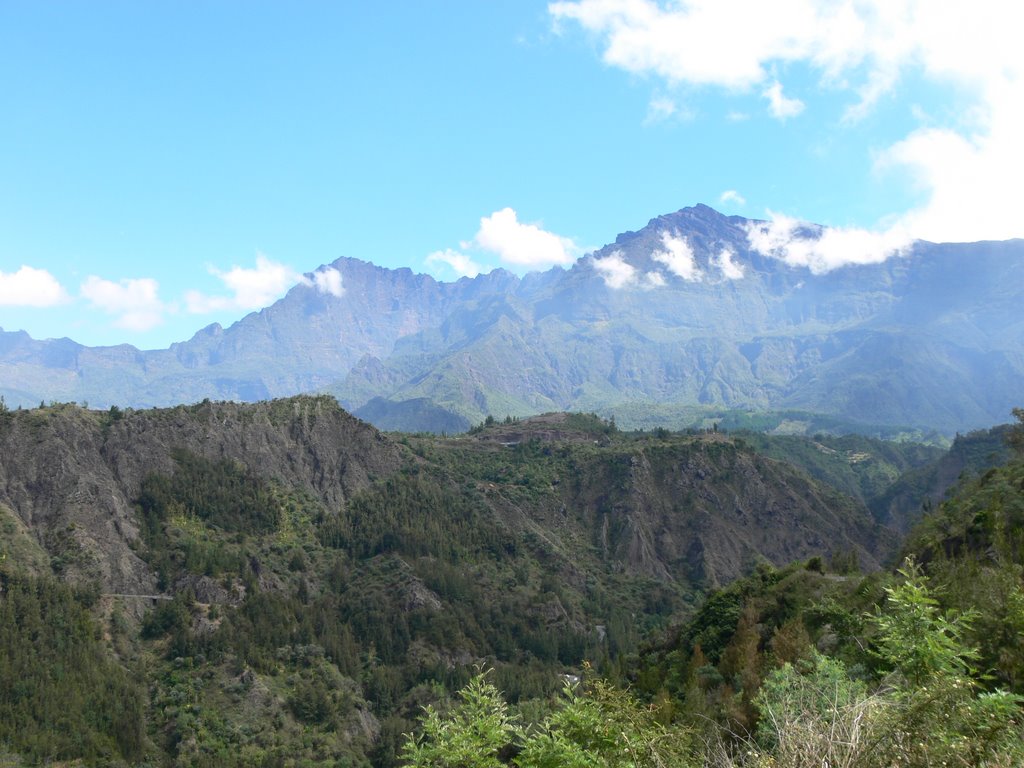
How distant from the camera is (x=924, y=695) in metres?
12.0

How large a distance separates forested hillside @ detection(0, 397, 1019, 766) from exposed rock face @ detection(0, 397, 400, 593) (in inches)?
A: 12.1

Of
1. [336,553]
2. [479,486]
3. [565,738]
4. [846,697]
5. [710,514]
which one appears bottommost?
[710,514]

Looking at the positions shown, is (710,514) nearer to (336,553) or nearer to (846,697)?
(336,553)

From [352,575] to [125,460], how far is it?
110 ft

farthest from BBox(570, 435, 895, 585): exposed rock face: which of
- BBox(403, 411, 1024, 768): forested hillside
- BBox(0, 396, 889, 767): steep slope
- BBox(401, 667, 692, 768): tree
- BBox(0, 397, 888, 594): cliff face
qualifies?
BBox(401, 667, 692, 768): tree

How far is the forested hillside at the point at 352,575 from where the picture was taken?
6284 centimetres

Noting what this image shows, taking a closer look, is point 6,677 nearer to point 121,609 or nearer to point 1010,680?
point 121,609

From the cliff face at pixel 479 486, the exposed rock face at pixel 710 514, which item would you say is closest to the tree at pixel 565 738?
the cliff face at pixel 479 486

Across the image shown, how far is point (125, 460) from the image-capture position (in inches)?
3642

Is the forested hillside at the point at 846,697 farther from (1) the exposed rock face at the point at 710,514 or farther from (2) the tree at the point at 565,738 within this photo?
(1) the exposed rock face at the point at 710,514

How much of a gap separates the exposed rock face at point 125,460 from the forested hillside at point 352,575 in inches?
12.1

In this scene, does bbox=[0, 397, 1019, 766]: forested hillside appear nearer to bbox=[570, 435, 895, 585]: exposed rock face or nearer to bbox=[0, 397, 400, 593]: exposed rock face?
bbox=[0, 397, 400, 593]: exposed rock face

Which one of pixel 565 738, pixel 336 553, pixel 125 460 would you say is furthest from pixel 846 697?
pixel 125 460

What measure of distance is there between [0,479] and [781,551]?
12046 centimetres
